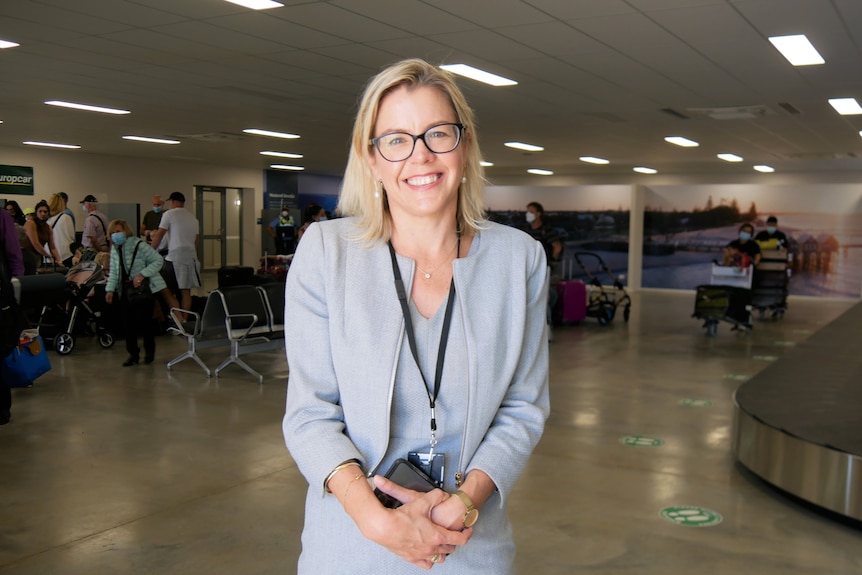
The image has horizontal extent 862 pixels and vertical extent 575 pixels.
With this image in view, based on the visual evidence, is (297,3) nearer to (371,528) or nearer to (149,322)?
(149,322)

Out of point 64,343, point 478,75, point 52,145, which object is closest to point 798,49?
point 478,75

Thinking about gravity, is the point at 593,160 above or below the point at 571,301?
above

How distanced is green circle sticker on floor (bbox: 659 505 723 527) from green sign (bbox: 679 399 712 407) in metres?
2.86

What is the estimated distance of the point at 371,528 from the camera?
4.41 feet

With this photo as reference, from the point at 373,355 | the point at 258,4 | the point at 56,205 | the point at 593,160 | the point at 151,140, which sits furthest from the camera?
the point at 593,160

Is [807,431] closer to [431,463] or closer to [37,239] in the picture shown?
[431,463]

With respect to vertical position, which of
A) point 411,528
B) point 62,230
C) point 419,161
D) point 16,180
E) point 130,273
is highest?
point 16,180

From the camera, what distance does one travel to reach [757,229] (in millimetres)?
21266

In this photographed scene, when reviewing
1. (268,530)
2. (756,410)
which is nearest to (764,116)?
(756,410)

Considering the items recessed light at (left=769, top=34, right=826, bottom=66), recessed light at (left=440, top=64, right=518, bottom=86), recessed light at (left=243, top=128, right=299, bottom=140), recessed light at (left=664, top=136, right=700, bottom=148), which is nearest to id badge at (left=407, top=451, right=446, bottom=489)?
recessed light at (left=769, top=34, right=826, bottom=66)

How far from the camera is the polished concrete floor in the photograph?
3.86 meters

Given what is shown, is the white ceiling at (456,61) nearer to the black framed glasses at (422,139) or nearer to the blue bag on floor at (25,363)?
the blue bag on floor at (25,363)

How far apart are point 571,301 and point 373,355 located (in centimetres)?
1199

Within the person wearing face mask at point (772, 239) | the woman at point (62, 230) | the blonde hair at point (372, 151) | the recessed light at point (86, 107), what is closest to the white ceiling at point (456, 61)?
the recessed light at point (86, 107)
